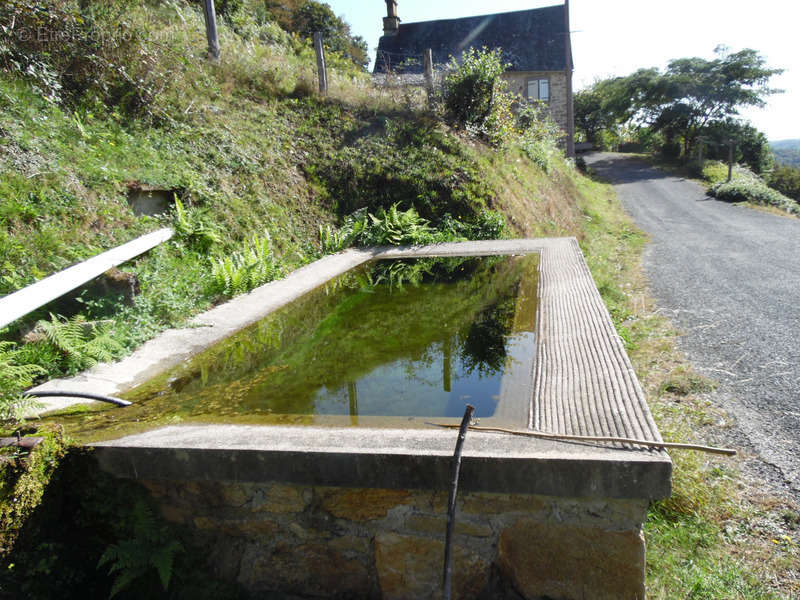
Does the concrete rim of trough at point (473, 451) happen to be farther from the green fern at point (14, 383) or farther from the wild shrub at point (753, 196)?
the wild shrub at point (753, 196)

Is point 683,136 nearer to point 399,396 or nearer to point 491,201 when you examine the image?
point 491,201

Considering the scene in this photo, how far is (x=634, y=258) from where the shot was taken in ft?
29.9

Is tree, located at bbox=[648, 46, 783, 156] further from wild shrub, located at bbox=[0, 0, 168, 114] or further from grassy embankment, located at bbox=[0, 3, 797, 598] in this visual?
wild shrub, located at bbox=[0, 0, 168, 114]

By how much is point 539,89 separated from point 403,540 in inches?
1140

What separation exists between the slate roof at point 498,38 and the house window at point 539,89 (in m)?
0.63

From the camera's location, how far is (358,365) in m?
3.30

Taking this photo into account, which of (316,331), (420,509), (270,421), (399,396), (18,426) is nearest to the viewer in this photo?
(420,509)

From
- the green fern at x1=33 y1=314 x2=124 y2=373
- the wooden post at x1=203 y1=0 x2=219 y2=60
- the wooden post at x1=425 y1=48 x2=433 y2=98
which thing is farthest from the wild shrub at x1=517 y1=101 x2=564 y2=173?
the green fern at x1=33 y1=314 x2=124 y2=373

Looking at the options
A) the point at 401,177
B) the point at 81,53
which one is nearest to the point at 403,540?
the point at 81,53

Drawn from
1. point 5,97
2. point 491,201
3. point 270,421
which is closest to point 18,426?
point 270,421

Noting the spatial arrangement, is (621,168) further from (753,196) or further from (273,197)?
(273,197)

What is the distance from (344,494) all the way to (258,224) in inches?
195

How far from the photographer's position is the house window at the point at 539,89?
2717 cm

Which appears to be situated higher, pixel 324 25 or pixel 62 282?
pixel 324 25
